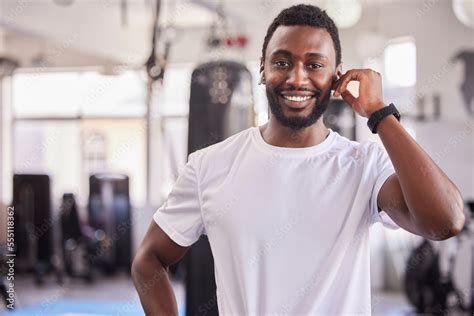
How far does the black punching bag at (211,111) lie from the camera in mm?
3738

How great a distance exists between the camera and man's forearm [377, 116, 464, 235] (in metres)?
1.28

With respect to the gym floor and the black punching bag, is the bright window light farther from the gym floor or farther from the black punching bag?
the black punching bag

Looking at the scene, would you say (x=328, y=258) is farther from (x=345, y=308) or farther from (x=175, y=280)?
(x=175, y=280)

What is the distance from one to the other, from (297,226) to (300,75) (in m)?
0.31

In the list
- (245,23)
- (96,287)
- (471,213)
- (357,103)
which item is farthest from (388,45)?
(357,103)

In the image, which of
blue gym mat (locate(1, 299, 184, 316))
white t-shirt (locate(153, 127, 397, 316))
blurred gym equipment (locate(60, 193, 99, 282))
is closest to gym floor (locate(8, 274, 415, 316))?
blue gym mat (locate(1, 299, 184, 316))

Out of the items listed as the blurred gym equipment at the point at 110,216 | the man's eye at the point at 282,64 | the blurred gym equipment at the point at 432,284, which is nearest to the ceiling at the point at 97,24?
the blurred gym equipment at the point at 110,216

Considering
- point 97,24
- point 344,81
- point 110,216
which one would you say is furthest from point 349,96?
point 110,216

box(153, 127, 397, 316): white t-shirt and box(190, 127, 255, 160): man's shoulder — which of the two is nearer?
box(153, 127, 397, 316): white t-shirt

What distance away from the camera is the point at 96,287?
25.9 feet

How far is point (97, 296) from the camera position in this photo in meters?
7.28

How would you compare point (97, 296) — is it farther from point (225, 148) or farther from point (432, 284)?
point (225, 148)

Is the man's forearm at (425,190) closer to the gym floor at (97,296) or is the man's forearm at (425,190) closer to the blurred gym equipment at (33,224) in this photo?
the gym floor at (97,296)

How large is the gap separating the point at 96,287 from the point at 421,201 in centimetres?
704
